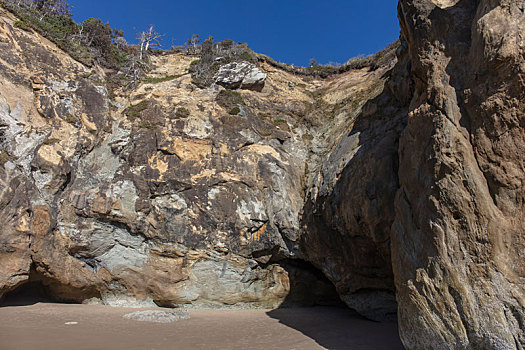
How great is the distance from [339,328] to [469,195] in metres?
6.55

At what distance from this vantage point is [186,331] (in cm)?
940

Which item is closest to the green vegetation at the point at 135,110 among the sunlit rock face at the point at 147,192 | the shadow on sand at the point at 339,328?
the sunlit rock face at the point at 147,192

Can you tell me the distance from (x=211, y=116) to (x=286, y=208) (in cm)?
675

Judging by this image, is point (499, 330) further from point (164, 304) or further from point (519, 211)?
point (164, 304)

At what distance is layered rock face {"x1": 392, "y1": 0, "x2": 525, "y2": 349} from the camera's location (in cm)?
592

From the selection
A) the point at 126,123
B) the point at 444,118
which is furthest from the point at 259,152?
the point at 444,118

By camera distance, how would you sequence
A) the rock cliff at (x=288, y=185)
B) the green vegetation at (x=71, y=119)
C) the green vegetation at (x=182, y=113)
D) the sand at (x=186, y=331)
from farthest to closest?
the green vegetation at (x=182, y=113) → the green vegetation at (x=71, y=119) → the sand at (x=186, y=331) → the rock cliff at (x=288, y=185)

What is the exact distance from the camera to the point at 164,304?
43.2 ft

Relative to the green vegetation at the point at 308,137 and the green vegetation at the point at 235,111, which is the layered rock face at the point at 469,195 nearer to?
the green vegetation at the point at 308,137

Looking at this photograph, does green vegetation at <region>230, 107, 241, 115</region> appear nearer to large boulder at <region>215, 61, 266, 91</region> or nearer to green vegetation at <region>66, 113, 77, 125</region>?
large boulder at <region>215, 61, 266, 91</region>

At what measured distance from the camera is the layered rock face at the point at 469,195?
5918 millimetres

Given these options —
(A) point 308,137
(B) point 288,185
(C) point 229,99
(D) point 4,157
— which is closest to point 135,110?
(C) point 229,99

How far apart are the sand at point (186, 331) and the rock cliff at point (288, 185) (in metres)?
1.37

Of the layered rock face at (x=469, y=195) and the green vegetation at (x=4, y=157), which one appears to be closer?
the layered rock face at (x=469, y=195)
